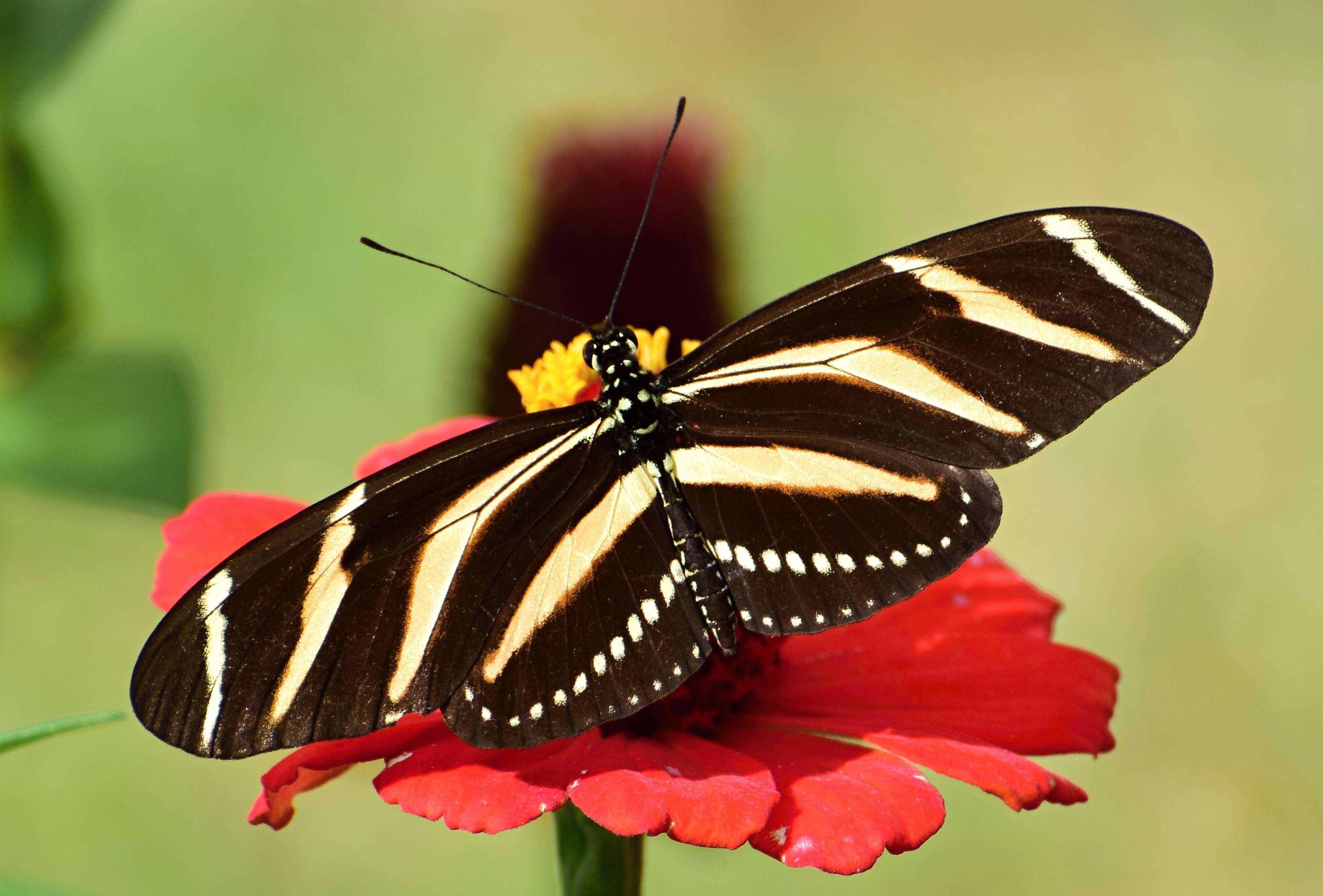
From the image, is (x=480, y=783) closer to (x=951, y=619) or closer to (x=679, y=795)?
(x=679, y=795)

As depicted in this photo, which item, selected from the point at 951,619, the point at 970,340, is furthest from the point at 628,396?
the point at 951,619

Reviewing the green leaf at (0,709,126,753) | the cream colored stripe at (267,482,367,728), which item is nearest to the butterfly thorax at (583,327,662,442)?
the cream colored stripe at (267,482,367,728)

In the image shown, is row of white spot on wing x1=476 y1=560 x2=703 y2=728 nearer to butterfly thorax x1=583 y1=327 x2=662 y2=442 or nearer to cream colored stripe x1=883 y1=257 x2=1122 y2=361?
butterfly thorax x1=583 y1=327 x2=662 y2=442

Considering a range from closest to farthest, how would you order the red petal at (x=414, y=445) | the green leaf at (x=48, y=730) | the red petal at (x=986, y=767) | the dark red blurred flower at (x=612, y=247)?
the green leaf at (x=48, y=730)
the red petal at (x=986, y=767)
the red petal at (x=414, y=445)
the dark red blurred flower at (x=612, y=247)

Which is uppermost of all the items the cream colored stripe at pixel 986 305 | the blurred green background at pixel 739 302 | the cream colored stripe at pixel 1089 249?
the cream colored stripe at pixel 1089 249

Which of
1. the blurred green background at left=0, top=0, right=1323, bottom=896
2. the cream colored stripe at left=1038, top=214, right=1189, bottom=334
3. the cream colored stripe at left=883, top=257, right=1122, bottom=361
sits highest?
the cream colored stripe at left=1038, top=214, right=1189, bottom=334

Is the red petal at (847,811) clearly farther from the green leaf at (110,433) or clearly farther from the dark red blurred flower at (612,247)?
the dark red blurred flower at (612,247)

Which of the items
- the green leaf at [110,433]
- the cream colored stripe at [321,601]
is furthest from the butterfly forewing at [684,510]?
the green leaf at [110,433]

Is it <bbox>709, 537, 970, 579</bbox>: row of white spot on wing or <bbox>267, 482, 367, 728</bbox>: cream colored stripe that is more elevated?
A: <bbox>709, 537, 970, 579</bbox>: row of white spot on wing

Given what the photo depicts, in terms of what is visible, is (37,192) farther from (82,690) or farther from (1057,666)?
(82,690)
